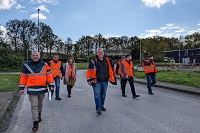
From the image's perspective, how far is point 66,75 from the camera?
10781mm

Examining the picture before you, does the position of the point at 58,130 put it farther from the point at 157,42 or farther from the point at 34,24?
the point at 157,42

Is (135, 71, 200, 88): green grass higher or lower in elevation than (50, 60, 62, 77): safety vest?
lower

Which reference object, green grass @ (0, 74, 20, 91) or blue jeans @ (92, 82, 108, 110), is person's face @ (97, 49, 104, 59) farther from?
green grass @ (0, 74, 20, 91)

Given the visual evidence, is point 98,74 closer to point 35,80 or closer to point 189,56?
point 35,80

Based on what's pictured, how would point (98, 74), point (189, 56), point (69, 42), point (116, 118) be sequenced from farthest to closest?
point (189, 56) < point (69, 42) < point (98, 74) < point (116, 118)

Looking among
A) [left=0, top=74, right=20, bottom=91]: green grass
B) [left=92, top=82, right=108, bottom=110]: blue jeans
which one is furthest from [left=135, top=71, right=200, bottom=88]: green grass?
[left=0, top=74, right=20, bottom=91]: green grass

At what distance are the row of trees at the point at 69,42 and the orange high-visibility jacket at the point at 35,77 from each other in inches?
1548

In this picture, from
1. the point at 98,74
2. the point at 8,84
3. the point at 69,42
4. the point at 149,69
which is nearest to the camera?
→ the point at 98,74

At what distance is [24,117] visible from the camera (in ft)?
23.4

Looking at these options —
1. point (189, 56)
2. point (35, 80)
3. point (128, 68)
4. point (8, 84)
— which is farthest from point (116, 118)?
point (189, 56)

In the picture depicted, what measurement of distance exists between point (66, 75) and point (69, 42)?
2607 inches

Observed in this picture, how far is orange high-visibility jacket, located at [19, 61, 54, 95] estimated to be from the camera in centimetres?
591

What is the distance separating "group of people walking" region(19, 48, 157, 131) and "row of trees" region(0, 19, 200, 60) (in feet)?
115

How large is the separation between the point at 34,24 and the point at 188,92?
51.0 metres
